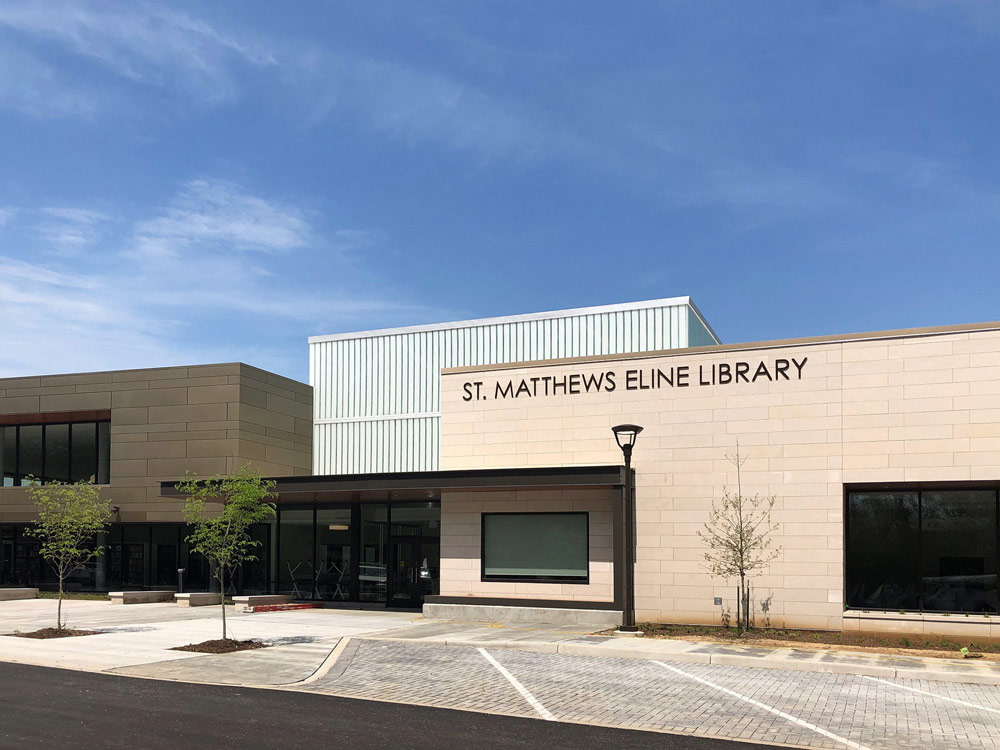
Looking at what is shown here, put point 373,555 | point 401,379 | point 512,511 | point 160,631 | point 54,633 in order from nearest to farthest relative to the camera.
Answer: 1. point 54,633
2. point 160,631
3. point 512,511
4. point 373,555
5. point 401,379

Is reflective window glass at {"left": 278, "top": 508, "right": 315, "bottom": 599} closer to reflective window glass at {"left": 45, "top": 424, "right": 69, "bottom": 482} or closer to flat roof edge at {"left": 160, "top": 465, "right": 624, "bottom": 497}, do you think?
flat roof edge at {"left": 160, "top": 465, "right": 624, "bottom": 497}

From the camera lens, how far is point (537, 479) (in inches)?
902

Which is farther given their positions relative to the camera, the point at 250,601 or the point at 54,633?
the point at 250,601

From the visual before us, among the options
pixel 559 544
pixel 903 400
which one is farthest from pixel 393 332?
pixel 903 400

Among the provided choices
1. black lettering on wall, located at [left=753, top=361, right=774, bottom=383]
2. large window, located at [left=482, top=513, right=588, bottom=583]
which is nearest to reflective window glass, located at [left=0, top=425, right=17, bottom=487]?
large window, located at [left=482, top=513, right=588, bottom=583]

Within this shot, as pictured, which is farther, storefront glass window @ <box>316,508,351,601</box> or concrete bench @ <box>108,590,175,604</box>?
concrete bench @ <box>108,590,175,604</box>

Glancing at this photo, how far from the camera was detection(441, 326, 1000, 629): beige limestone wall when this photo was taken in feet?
66.3

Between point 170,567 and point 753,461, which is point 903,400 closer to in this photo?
point 753,461

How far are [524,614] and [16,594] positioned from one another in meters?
20.7

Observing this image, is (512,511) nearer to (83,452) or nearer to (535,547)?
(535,547)

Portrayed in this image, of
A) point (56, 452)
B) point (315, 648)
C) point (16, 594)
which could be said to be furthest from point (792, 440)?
point (56, 452)

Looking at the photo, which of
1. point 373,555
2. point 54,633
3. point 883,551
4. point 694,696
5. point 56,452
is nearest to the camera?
point 694,696

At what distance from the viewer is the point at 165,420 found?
33.6 metres

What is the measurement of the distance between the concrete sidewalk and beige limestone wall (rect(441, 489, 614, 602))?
2065mm
